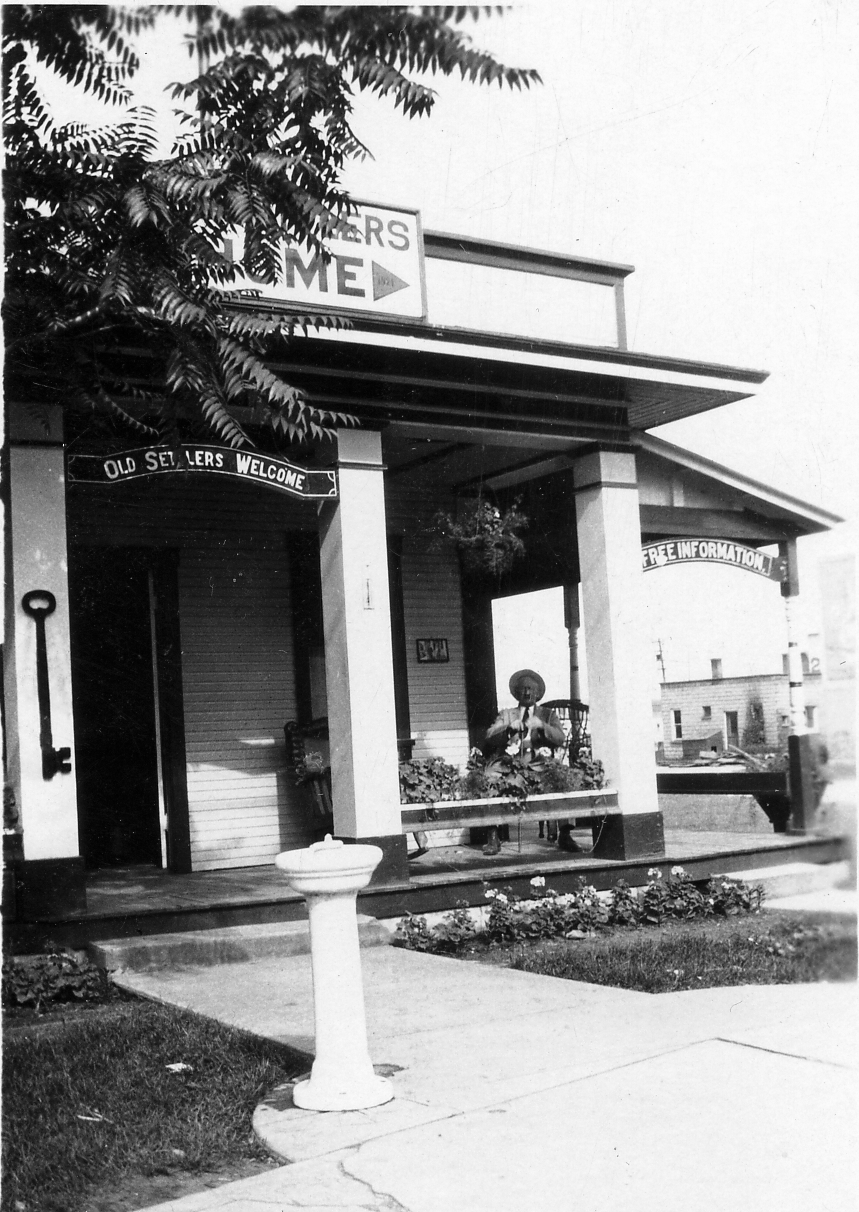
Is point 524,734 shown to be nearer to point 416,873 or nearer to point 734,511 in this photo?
point 416,873

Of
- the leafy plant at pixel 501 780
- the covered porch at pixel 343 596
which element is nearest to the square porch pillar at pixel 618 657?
the covered porch at pixel 343 596

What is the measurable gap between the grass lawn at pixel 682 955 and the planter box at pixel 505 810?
1082 millimetres

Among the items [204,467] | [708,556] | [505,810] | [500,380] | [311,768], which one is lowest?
[505,810]

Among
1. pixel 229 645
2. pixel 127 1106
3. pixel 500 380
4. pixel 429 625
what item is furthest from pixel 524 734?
pixel 127 1106

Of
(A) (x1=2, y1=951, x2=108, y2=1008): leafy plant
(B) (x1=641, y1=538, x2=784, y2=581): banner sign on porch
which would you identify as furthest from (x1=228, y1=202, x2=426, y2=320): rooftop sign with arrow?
(A) (x1=2, y1=951, x2=108, y2=1008): leafy plant

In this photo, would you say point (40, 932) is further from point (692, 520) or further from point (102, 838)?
point (692, 520)

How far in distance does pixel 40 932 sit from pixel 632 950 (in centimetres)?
361

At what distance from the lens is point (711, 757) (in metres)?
15.1

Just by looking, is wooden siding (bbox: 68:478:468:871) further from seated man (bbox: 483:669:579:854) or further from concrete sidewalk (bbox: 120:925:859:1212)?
concrete sidewalk (bbox: 120:925:859:1212)

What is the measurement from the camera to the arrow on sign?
8461 mm

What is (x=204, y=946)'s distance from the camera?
7.17 m

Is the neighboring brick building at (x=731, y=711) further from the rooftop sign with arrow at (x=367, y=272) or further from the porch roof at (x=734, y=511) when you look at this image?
the rooftop sign with arrow at (x=367, y=272)

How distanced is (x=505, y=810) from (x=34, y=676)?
3686 mm

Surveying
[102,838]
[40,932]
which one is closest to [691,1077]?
[40,932]
